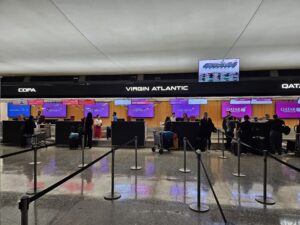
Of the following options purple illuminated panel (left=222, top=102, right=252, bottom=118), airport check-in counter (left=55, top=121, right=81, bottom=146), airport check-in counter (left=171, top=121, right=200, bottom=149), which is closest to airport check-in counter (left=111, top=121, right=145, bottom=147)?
airport check-in counter (left=171, top=121, right=200, bottom=149)

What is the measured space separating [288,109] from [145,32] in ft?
40.1

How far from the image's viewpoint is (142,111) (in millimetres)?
15773

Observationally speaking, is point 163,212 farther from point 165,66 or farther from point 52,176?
point 165,66

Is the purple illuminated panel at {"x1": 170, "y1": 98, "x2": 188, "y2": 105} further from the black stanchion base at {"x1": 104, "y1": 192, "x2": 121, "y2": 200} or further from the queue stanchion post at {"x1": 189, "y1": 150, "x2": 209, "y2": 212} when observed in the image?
the queue stanchion post at {"x1": 189, "y1": 150, "x2": 209, "y2": 212}

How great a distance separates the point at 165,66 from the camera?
380 inches

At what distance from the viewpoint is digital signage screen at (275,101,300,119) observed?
47.4 ft

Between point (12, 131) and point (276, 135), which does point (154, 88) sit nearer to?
point (276, 135)

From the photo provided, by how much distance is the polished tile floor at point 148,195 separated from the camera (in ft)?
12.2

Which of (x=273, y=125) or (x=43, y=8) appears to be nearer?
Result: (x=43, y=8)

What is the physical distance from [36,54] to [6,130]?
655 cm

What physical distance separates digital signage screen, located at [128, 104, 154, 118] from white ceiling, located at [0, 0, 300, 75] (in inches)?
256

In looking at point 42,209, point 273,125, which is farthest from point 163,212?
point 273,125

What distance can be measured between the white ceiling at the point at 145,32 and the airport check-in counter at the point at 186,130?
9.98 feet

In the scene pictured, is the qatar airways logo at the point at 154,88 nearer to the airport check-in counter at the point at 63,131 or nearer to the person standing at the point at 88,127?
the person standing at the point at 88,127
